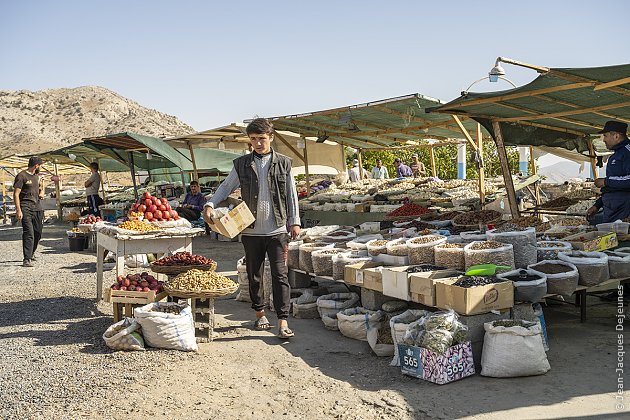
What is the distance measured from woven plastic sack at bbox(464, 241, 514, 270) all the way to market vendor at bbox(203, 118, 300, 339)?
1594mm

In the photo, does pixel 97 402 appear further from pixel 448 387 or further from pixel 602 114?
pixel 602 114

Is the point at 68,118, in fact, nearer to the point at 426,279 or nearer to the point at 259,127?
the point at 259,127

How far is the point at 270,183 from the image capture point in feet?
17.2

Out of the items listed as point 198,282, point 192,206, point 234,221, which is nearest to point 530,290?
Result: point 234,221

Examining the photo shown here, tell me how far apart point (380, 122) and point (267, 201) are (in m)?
7.37

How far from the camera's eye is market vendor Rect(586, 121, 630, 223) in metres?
6.16

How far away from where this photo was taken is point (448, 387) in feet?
13.1

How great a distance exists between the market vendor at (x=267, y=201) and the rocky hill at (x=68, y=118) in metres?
56.5

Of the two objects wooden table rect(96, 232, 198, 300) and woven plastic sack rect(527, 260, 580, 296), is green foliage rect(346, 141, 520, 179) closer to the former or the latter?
wooden table rect(96, 232, 198, 300)

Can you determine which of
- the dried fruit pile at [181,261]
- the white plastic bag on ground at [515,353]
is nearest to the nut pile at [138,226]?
the dried fruit pile at [181,261]

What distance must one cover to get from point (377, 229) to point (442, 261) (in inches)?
152

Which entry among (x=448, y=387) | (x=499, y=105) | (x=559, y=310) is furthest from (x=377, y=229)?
(x=448, y=387)

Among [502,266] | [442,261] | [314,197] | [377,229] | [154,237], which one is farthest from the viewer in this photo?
[314,197]

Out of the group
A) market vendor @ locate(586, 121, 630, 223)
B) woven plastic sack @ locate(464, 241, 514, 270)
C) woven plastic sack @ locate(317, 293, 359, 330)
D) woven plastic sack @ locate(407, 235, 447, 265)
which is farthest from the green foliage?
woven plastic sack @ locate(464, 241, 514, 270)
